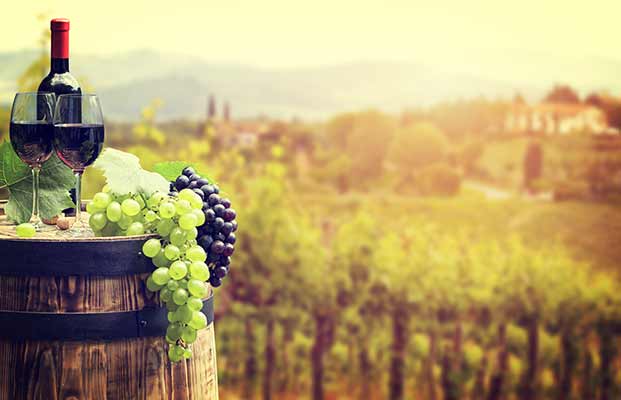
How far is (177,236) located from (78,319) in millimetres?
297

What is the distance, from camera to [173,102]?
6719 mm

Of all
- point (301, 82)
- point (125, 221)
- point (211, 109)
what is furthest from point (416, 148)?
point (125, 221)

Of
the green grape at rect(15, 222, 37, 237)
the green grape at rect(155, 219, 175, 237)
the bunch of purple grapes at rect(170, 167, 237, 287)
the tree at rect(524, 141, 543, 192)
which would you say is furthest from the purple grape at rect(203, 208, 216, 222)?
the tree at rect(524, 141, 543, 192)

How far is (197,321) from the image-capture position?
217 centimetres

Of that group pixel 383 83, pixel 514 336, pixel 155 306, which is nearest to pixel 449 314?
pixel 514 336

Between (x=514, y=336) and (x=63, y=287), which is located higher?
(x=63, y=287)

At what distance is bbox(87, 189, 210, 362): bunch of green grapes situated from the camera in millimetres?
2125

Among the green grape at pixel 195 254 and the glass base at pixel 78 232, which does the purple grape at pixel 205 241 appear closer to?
the green grape at pixel 195 254

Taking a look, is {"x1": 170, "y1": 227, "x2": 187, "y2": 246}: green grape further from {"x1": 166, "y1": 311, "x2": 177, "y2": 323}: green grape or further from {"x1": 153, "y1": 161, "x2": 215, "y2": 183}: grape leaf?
{"x1": 153, "y1": 161, "x2": 215, "y2": 183}: grape leaf

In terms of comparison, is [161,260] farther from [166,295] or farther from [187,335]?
[187,335]

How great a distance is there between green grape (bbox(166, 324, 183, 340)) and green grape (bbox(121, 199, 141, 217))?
0.29 meters

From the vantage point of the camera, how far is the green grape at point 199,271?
83.6 inches

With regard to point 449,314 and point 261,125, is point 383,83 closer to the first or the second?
point 261,125

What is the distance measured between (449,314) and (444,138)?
1.23 meters
